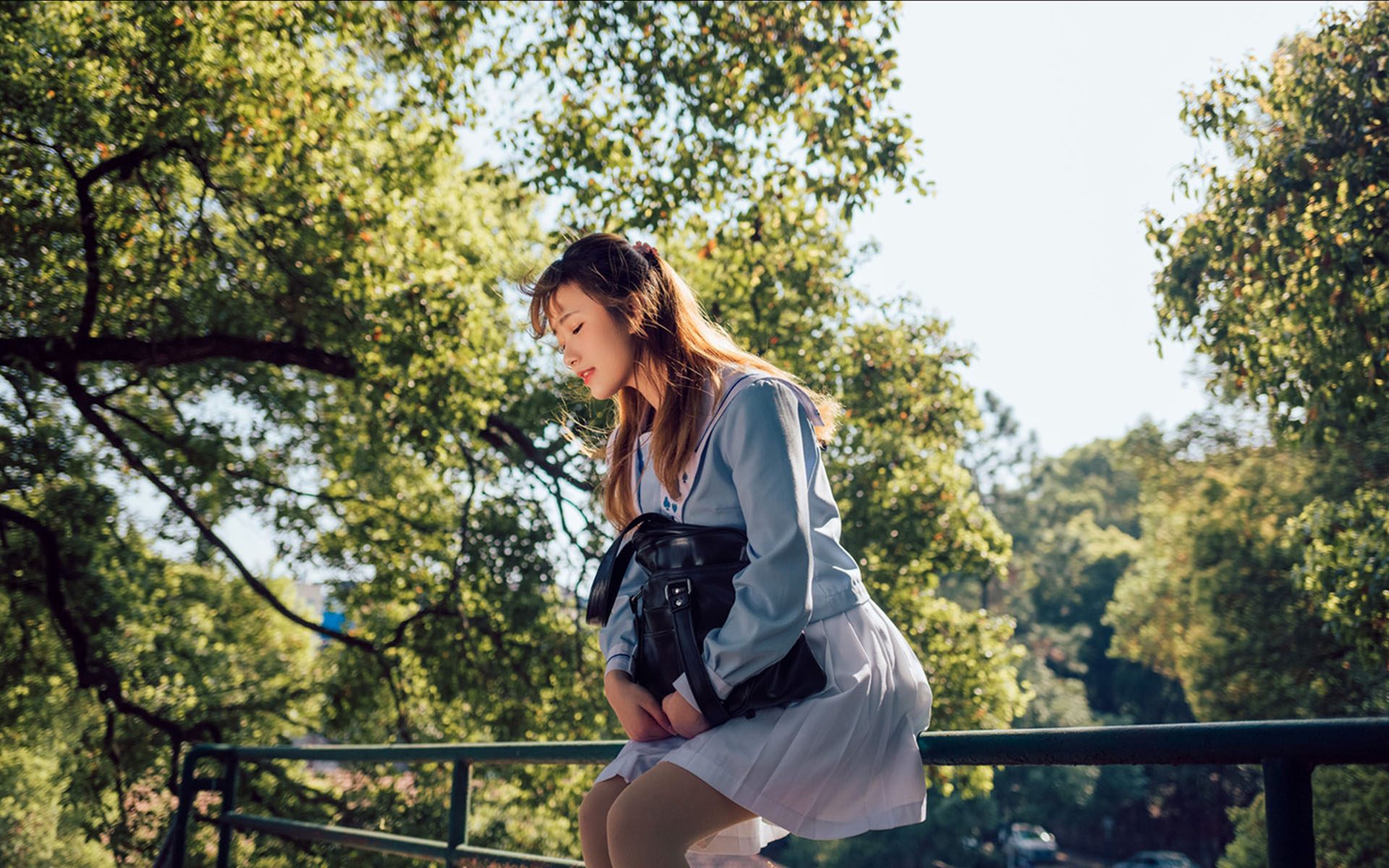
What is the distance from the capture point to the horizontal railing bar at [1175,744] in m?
1.08

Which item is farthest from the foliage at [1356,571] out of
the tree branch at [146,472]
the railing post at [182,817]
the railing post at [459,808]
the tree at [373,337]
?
the tree branch at [146,472]

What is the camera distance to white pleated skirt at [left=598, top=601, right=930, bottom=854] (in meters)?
1.43

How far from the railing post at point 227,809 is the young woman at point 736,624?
2894 millimetres

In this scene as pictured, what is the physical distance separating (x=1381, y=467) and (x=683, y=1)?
13.9 metres

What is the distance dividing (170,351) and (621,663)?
24.5 ft

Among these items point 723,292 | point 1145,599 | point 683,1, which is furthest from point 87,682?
point 1145,599

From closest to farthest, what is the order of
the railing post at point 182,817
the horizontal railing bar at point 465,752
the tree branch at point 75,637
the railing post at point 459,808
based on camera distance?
the horizontal railing bar at point 465,752
the railing post at point 459,808
the railing post at point 182,817
the tree branch at point 75,637

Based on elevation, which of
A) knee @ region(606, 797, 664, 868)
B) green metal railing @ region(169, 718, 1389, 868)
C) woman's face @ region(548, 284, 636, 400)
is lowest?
knee @ region(606, 797, 664, 868)

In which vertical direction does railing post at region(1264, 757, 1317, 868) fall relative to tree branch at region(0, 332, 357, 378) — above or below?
below

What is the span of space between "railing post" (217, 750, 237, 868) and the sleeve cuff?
286 centimetres

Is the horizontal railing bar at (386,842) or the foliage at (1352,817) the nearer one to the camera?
the horizontal railing bar at (386,842)

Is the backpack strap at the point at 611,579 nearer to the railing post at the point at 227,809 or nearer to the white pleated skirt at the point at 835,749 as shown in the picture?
the white pleated skirt at the point at 835,749

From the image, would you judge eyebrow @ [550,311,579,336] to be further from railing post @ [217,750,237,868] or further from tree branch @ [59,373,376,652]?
tree branch @ [59,373,376,652]

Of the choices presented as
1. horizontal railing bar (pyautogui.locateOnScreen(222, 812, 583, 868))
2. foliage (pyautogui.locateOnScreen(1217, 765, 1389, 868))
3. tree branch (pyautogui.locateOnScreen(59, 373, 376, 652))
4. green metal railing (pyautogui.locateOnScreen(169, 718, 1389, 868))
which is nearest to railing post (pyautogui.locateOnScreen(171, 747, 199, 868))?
horizontal railing bar (pyautogui.locateOnScreen(222, 812, 583, 868))
